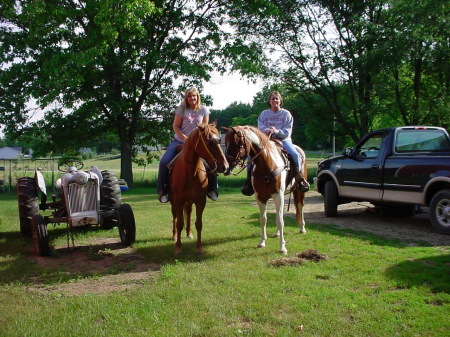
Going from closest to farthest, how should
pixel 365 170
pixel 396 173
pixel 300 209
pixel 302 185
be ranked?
pixel 302 185 → pixel 300 209 → pixel 396 173 → pixel 365 170

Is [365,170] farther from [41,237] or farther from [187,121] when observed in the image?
[41,237]

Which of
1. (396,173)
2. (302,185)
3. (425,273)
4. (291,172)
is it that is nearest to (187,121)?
(291,172)

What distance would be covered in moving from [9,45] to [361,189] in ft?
61.9

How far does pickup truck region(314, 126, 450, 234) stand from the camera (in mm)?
7945

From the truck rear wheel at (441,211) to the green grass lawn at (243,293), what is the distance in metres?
1.07

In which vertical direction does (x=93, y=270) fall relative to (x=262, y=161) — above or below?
below

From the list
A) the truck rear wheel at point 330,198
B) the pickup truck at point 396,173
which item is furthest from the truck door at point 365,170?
the truck rear wheel at point 330,198

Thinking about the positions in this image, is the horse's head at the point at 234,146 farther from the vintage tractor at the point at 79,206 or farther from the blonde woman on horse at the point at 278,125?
the vintage tractor at the point at 79,206

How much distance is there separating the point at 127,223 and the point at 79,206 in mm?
893

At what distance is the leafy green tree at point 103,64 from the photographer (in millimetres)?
18156

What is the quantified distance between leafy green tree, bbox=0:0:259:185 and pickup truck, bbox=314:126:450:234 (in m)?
11.6

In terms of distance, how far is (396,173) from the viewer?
8.66 meters

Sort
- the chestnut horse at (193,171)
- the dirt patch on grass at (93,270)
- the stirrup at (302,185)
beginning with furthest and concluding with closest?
the stirrup at (302,185) → the chestnut horse at (193,171) → the dirt patch on grass at (93,270)

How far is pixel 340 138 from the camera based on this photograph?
24078mm
